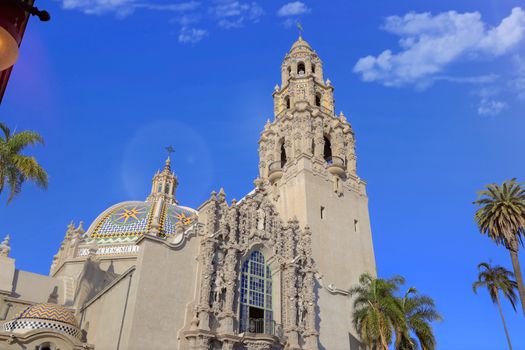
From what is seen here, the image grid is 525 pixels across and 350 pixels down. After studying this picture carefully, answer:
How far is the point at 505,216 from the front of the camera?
25.9 metres

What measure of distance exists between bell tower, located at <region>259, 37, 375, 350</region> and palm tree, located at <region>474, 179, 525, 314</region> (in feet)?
32.2

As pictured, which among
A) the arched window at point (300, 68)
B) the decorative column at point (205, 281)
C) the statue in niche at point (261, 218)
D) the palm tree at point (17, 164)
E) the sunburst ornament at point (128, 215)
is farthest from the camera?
the arched window at point (300, 68)

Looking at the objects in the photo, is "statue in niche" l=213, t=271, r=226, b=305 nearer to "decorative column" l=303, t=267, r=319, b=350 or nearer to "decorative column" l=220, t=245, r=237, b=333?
"decorative column" l=220, t=245, r=237, b=333

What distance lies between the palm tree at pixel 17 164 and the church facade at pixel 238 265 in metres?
6.57

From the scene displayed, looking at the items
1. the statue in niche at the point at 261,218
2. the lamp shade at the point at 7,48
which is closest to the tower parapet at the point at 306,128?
the statue in niche at the point at 261,218

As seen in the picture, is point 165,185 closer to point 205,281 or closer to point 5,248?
point 5,248

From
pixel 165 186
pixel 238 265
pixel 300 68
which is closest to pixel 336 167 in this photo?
pixel 238 265

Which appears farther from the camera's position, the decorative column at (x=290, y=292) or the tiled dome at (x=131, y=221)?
the tiled dome at (x=131, y=221)

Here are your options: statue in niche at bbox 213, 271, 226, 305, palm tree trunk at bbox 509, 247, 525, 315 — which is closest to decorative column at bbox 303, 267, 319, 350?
statue in niche at bbox 213, 271, 226, 305

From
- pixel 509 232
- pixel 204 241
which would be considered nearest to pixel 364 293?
pixel 509 232

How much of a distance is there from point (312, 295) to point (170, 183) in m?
33.1

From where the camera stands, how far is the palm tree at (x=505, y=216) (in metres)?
25.6

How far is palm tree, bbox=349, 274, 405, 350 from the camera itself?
83.4ft

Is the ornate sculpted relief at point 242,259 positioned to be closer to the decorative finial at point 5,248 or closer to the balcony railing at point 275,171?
the balcony railing at point 275,171
